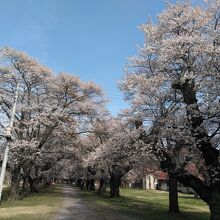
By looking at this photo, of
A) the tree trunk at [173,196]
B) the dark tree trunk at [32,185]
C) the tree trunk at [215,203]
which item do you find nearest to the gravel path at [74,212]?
the tree trunk at [173,196]

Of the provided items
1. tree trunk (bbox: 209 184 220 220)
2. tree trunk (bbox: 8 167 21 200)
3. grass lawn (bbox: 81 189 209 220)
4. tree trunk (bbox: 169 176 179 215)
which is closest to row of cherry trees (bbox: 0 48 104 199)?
tree trunk (bbox: 8 167 21 200)

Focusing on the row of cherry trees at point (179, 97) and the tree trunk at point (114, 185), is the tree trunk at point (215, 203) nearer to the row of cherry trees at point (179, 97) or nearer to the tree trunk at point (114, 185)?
the row of cherry trees at point (179, 97)

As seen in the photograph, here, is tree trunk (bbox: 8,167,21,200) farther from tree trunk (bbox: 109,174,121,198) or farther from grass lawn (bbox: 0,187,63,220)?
tree trunk (bbox: 109,174,121,198)

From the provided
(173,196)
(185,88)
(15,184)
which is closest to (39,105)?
(15,184)

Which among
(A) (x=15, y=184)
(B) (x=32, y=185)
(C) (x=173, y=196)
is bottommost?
(C) (x=173, y=196)

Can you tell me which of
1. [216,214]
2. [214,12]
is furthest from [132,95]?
[216,214]

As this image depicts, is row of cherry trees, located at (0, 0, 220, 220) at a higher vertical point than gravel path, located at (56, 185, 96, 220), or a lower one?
higher

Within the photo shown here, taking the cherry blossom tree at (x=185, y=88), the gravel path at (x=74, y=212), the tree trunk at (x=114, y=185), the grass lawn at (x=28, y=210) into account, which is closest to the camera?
the cherry blossom tree at (x=185, y=88)

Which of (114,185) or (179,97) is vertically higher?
(179,97)

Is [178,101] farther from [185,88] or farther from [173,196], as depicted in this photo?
[173,196]

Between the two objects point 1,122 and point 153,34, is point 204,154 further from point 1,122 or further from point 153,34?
point 1,122

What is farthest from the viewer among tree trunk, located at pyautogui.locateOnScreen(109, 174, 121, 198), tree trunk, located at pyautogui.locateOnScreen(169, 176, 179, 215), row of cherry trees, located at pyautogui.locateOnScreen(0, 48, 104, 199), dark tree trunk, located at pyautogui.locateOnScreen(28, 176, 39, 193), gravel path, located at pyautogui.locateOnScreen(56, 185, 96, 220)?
dark tree trunk, located at pyautogui.locateOnScreen(28, 176, 39, 193)

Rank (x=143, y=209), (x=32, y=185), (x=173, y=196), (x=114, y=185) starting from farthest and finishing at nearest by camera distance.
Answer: (x=32, y=185), (x=114, y=185), (x=143, y=209), (x=173, y=196)

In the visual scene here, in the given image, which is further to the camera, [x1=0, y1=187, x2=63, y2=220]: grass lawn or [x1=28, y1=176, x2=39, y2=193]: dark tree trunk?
[x1=28, y1=176, x2=39, y2=193]: dark tree trunk
